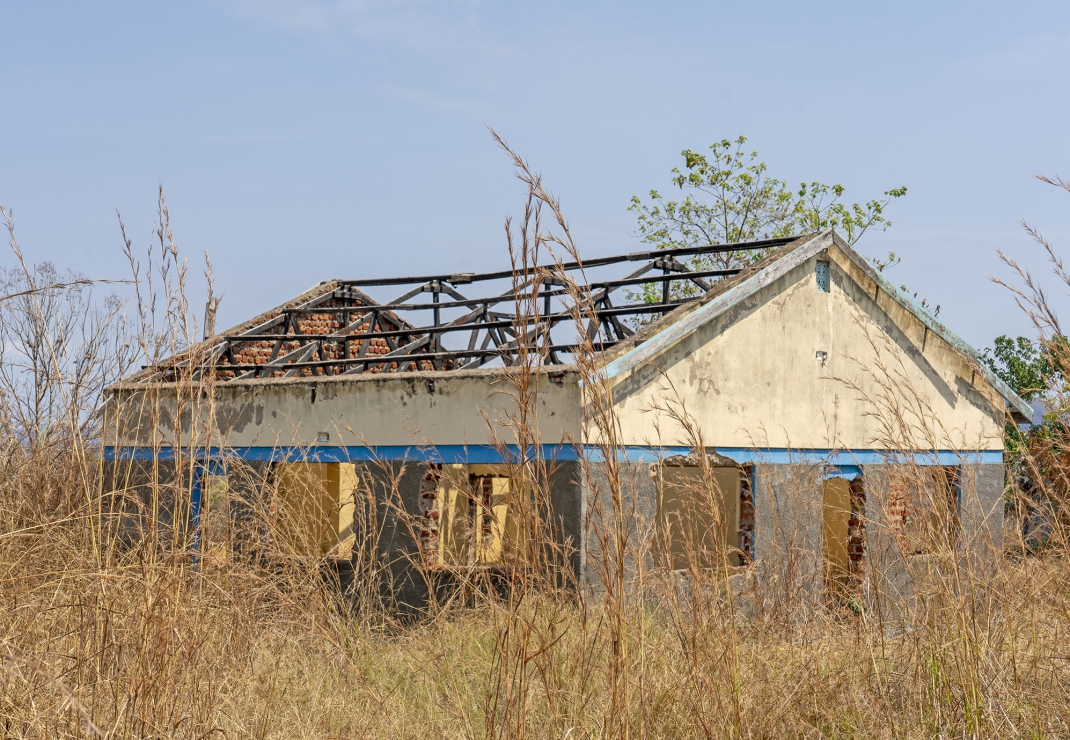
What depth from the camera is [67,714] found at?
3199 mm

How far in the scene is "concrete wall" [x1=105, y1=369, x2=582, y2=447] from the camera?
9.59m

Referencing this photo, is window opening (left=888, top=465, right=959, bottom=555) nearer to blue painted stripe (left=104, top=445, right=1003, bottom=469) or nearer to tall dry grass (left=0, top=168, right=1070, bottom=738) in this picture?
tall dry grass (left=0, top=168, right=1070, bottom=738)

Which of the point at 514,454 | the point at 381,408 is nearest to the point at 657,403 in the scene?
the point at 514,454

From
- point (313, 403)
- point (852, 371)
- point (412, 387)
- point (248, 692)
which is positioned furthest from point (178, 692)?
point (852, 371)

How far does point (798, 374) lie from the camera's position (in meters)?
11.9

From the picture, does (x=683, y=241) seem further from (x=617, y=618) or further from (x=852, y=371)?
(x=617, y=618)

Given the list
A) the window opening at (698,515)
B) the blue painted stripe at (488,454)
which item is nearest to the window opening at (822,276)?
the blue painted stripe at (488,454)

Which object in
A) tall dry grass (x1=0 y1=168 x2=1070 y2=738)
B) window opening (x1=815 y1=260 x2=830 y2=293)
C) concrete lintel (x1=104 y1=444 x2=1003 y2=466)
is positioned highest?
window opening (x1=815 y1=260 x2=830 y2=293)

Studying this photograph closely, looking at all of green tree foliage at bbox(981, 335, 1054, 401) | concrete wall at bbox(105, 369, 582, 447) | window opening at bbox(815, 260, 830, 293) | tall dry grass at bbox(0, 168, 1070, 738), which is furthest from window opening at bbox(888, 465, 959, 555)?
green tree foliage at bbox(981, 335, 1054, 401)

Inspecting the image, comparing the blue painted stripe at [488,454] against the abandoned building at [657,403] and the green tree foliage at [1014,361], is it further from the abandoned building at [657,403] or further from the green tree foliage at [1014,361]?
the green tree foliage at [1014,361]

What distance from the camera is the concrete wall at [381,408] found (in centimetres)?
959

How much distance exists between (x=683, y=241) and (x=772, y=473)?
52.8ft

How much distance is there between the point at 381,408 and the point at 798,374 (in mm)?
4775

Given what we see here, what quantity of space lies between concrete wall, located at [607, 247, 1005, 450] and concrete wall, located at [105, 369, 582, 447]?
684mm
